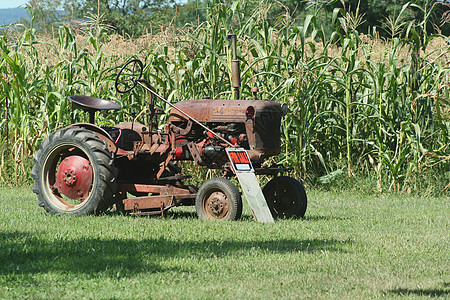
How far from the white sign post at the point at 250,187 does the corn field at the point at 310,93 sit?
2.86m

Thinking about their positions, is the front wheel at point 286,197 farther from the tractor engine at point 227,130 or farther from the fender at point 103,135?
the fender at point 103,135

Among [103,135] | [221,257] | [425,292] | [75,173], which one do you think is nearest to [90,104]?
[103,135]

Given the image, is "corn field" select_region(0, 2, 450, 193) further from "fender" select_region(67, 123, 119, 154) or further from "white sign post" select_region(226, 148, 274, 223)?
"white sign post" select_region(226, 148, 274, 223)

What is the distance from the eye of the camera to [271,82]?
10.7 meters

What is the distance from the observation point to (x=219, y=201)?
7.12 meters

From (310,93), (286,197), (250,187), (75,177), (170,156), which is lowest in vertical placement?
(286,197)

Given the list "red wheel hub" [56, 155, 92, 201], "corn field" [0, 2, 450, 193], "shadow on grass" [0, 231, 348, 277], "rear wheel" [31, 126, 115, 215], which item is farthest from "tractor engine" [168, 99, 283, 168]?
"corn field" [0, 2, 450, 193]

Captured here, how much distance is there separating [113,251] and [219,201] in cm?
200

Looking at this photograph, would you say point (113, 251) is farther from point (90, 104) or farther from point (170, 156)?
point (90, 104)

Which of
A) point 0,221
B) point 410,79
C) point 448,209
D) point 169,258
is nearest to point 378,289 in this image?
point 169,258

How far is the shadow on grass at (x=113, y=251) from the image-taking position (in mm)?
4699

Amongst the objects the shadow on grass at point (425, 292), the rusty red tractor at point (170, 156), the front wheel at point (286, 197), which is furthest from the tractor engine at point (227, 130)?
the shadow on grass at point (425, 292)

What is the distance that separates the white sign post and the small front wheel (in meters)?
0.11

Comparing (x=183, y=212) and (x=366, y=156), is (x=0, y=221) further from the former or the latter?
(x=366, y=156)
